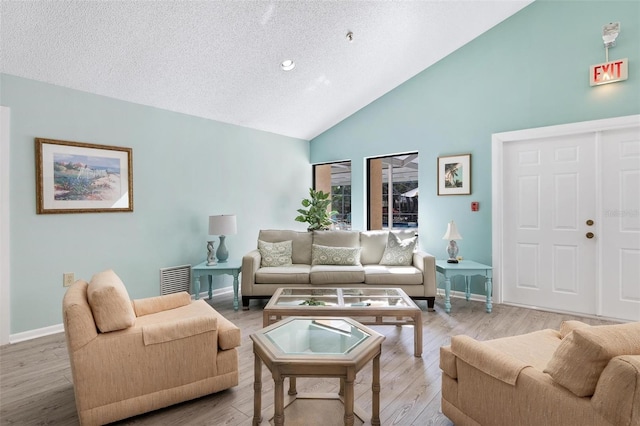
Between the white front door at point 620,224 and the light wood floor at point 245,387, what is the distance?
1.04ft

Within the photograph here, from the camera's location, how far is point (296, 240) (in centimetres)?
459

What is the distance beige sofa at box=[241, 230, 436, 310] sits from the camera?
12.5ft

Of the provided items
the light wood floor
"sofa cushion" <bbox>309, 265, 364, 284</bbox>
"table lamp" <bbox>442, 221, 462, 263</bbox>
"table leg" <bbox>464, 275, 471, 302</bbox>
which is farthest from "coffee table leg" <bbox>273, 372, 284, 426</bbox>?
"table leg" <bbox>464, 275, 471, 302</bbox>

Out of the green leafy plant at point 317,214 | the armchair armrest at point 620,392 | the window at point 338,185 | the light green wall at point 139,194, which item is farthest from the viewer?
the window at point 338,185

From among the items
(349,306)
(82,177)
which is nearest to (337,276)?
(349,306)

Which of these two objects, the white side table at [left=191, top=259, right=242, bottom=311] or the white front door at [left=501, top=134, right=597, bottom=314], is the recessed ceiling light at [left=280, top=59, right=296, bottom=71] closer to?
the white side table at [left=191, top=259, right=242, bottom=311]

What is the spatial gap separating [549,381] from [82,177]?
13.3 ft

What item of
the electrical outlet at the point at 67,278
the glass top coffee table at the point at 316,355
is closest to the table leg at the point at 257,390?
the glass top coffee table at the point at 316,355

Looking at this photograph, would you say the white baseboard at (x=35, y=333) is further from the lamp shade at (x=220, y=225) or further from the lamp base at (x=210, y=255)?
the lamp shade at (x=220, y=225)

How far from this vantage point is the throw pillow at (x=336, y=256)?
4176 mm

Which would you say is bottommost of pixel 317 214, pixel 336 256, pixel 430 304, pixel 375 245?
pixel 430 304

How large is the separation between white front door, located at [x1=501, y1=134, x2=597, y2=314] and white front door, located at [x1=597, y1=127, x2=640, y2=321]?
11 cm

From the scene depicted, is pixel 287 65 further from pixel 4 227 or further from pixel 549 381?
pixel 549 381

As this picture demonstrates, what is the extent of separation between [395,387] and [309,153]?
437 centimetres
